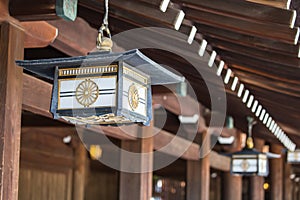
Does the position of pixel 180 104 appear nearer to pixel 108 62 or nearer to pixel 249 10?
pixel 249 10

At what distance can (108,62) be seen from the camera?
2.60m

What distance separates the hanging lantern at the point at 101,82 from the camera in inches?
102

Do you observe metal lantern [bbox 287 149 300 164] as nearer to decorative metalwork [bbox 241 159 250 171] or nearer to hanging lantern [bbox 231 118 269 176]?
hanging lantern [bbox 231 118 269 176]

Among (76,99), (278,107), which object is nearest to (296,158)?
(278,107)

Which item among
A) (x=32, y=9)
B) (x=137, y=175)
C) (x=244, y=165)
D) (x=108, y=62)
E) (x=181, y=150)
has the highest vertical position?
(x=32, y=9)

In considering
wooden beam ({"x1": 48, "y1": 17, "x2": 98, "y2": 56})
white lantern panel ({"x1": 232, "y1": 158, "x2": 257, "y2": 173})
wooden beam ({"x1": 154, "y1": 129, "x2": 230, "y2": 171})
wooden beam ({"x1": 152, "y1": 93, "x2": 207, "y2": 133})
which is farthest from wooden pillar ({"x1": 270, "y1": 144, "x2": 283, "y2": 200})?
wooden beam ({"x1": 48, "y1": 17, "x2": 98, "y2": 56})

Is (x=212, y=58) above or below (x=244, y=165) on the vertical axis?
above

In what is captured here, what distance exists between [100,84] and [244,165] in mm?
5354

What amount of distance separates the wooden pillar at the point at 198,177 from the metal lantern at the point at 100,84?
17.1 feet

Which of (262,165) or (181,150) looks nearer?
(181,150)

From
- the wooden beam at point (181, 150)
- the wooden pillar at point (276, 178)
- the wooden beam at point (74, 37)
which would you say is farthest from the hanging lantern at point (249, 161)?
the wooden pillar at point (276, 178)

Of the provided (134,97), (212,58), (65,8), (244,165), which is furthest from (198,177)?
(134,97)

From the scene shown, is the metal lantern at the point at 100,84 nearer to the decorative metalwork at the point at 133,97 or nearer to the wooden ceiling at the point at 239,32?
the decorative metalwork at the point at 133,97

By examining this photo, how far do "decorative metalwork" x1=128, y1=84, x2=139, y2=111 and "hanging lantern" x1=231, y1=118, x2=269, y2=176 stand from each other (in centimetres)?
500
